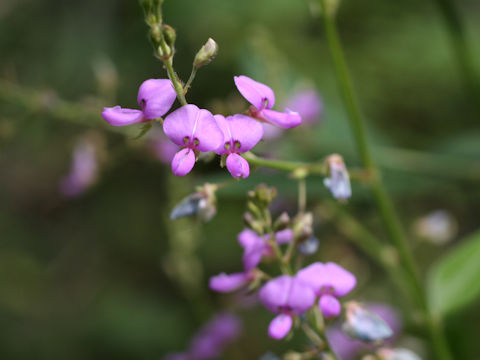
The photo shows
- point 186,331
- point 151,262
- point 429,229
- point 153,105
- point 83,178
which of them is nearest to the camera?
point 153,105

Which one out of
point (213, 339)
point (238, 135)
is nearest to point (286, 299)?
point (238, 135)

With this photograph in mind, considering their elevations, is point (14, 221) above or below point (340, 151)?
above

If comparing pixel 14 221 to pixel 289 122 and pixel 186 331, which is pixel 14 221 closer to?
pixel 186 331

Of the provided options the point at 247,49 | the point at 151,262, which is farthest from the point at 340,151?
the point at 151,262

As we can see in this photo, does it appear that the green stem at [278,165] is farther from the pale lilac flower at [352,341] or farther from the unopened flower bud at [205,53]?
the pale lilac flower at [352,341]

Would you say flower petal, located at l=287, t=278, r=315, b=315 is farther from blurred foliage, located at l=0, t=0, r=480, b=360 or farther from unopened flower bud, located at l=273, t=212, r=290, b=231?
blurred foliage, located at l=0, t=0, r=480, b=360

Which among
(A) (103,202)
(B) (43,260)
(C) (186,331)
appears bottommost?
(C) (186,331)

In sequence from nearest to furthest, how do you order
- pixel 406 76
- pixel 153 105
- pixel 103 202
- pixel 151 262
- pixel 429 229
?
pixel 153 105, pixel 429 229, pixel 406 76, pixel 151 262, pixel 103 202

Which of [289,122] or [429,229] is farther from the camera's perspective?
[429,229]
